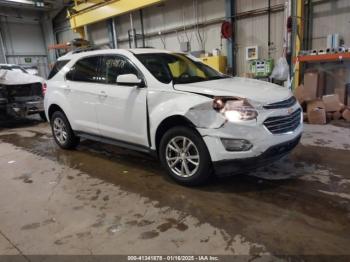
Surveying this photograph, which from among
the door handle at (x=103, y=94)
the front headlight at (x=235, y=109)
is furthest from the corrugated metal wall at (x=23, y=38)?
the front headlight at (x=235, y=109)

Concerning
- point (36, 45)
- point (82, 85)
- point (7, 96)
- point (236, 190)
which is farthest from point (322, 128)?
point (36, 45)

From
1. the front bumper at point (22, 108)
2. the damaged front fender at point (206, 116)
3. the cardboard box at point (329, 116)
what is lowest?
the cardboard box at point (329, 116)

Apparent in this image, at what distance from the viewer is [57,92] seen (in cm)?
491

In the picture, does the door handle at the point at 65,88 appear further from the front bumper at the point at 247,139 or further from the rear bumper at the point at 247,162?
the rear bumper at the point at 247,162

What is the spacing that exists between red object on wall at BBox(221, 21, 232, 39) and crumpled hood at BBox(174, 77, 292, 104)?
5623 mm

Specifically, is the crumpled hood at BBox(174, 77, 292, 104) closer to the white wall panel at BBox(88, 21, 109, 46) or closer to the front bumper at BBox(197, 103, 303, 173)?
the front bumper at BBox(197, 103, 303, 173)

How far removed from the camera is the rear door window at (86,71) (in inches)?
170

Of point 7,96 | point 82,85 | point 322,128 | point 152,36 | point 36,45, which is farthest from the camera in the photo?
point 36,45

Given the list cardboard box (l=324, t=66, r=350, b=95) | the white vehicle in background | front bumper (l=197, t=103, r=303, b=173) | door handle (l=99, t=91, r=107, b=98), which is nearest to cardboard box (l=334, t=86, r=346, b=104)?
cardboard box (l=324, t=66, r=350, b=95)

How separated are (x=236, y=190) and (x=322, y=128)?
351 cm

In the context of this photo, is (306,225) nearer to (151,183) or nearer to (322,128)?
(151,183)

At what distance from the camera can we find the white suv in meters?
2.98

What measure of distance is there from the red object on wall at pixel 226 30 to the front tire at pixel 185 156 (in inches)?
247

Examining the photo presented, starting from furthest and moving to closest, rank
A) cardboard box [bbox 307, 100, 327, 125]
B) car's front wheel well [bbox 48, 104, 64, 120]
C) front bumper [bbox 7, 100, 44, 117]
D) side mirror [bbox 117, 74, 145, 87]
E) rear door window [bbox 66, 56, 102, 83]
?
front bumper [bbox 7, 100, 44, 117]
cardboard box [bbox 307, 100, 327, 125]
car's front wheel well [bbox 48, 104, 64, 120]
rear door window [bbox 66, 56, 102, 83]
side mirror [bbox 117, 74, 145, 87]
